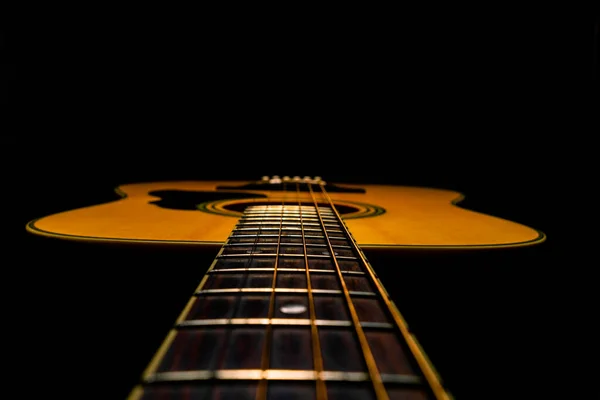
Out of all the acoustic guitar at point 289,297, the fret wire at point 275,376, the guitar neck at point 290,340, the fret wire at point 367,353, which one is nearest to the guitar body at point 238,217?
the acoustic guitar at point 289,297

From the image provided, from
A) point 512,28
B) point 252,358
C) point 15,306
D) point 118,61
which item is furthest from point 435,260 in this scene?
point 118,61

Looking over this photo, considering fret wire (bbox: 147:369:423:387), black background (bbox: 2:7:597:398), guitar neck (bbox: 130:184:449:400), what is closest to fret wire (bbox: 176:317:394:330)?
guitar neck (bbox: 130:184:449:400)

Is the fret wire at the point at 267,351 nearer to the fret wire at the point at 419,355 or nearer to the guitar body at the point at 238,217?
the fret wire at the point at 419,355

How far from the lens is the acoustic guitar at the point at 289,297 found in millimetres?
408

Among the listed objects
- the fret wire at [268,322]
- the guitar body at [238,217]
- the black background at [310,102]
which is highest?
the black background at [310,102]

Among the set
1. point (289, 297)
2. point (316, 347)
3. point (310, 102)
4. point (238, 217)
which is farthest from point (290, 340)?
point (310, 102)

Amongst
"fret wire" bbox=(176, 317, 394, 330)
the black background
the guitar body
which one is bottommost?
the guitar body

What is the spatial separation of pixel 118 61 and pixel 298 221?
2144 millimetres

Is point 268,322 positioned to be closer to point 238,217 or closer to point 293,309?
point 293,309

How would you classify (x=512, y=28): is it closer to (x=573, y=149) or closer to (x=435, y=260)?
(x=573, y=149)

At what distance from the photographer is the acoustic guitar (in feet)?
1.34

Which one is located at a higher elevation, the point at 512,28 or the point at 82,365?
the point at 512,28

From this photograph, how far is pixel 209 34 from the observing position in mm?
2809

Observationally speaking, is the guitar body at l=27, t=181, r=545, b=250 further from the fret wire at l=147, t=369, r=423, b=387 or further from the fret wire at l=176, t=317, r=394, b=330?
the fret wire at l=147, t=369, r=423, b=387
